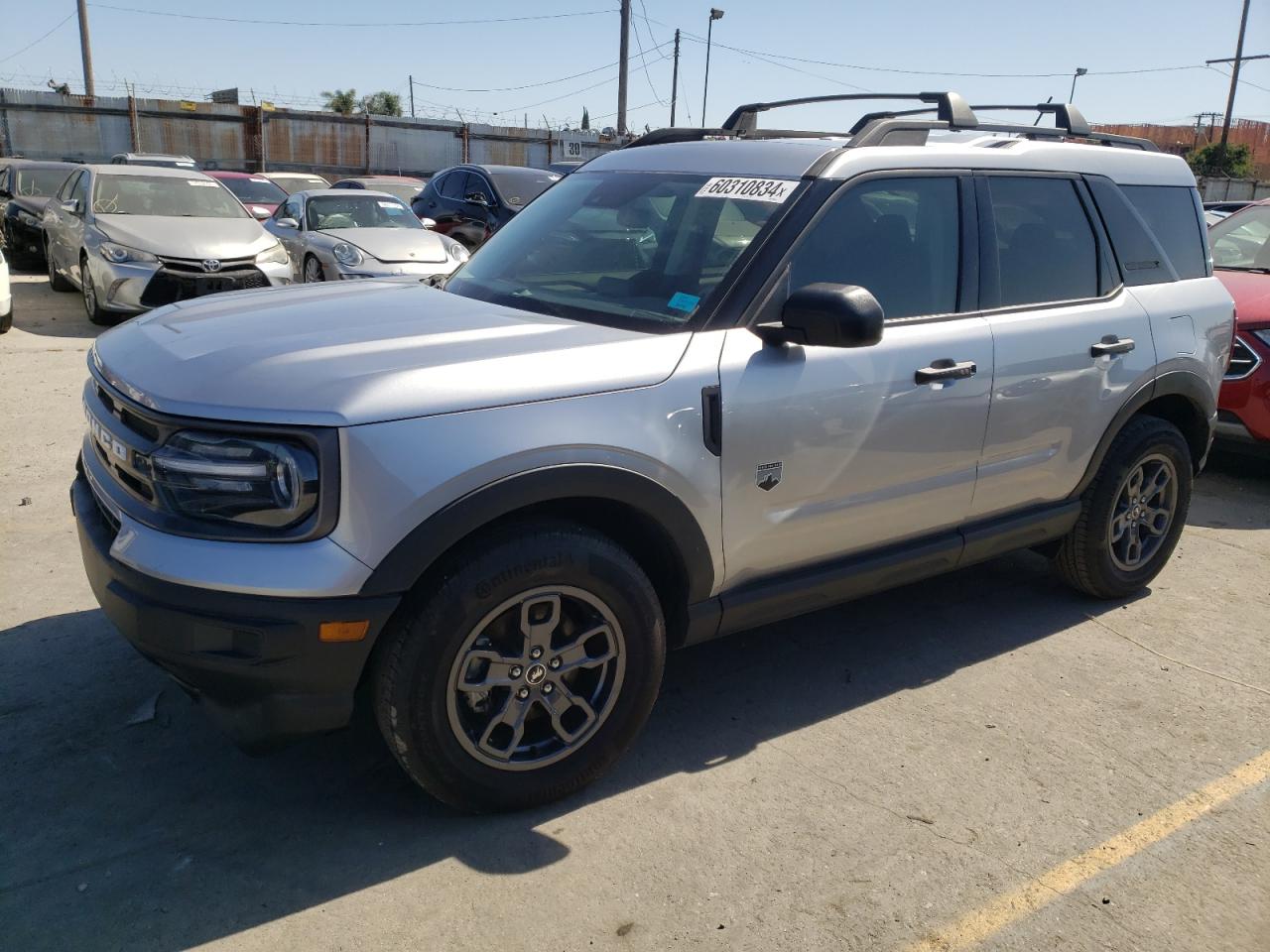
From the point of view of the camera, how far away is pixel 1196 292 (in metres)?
4.56

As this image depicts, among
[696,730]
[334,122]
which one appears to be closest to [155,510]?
[696,730]

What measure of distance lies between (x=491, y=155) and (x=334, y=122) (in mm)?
4990

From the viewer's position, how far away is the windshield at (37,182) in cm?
1582

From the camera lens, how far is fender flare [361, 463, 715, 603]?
8.34 ft

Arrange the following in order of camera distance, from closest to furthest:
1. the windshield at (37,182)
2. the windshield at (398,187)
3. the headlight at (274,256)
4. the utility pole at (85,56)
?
the headlight at (274,256)
the windshield at (37,182)
the windshield at (398,187)
the utility pole at (85,56)

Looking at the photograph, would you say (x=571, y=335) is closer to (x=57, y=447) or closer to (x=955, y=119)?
(x=955, y=119)

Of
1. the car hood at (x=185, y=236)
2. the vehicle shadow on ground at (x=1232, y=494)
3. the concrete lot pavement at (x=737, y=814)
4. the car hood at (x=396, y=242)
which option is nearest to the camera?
the concrete lot pavement at (x=737, y=814)

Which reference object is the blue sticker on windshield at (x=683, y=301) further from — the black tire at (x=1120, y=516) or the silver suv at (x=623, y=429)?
the black tire at (x=1120, y=516)

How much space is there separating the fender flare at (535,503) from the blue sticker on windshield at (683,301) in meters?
0.62

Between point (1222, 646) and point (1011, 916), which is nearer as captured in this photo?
point (1011, 916)

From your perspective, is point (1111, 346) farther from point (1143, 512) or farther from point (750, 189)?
point (750, 189)

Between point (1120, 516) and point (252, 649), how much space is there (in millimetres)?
3689

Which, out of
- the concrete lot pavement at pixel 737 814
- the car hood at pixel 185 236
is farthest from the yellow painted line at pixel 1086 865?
the car hood at pixel 185 236

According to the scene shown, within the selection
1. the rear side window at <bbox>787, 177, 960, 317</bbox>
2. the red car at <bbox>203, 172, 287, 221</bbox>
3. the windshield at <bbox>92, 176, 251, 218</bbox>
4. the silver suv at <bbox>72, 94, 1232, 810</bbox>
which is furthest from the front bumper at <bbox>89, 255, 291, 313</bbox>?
the rear side window at <bbox>787, 177, 960, 317</bbox>
